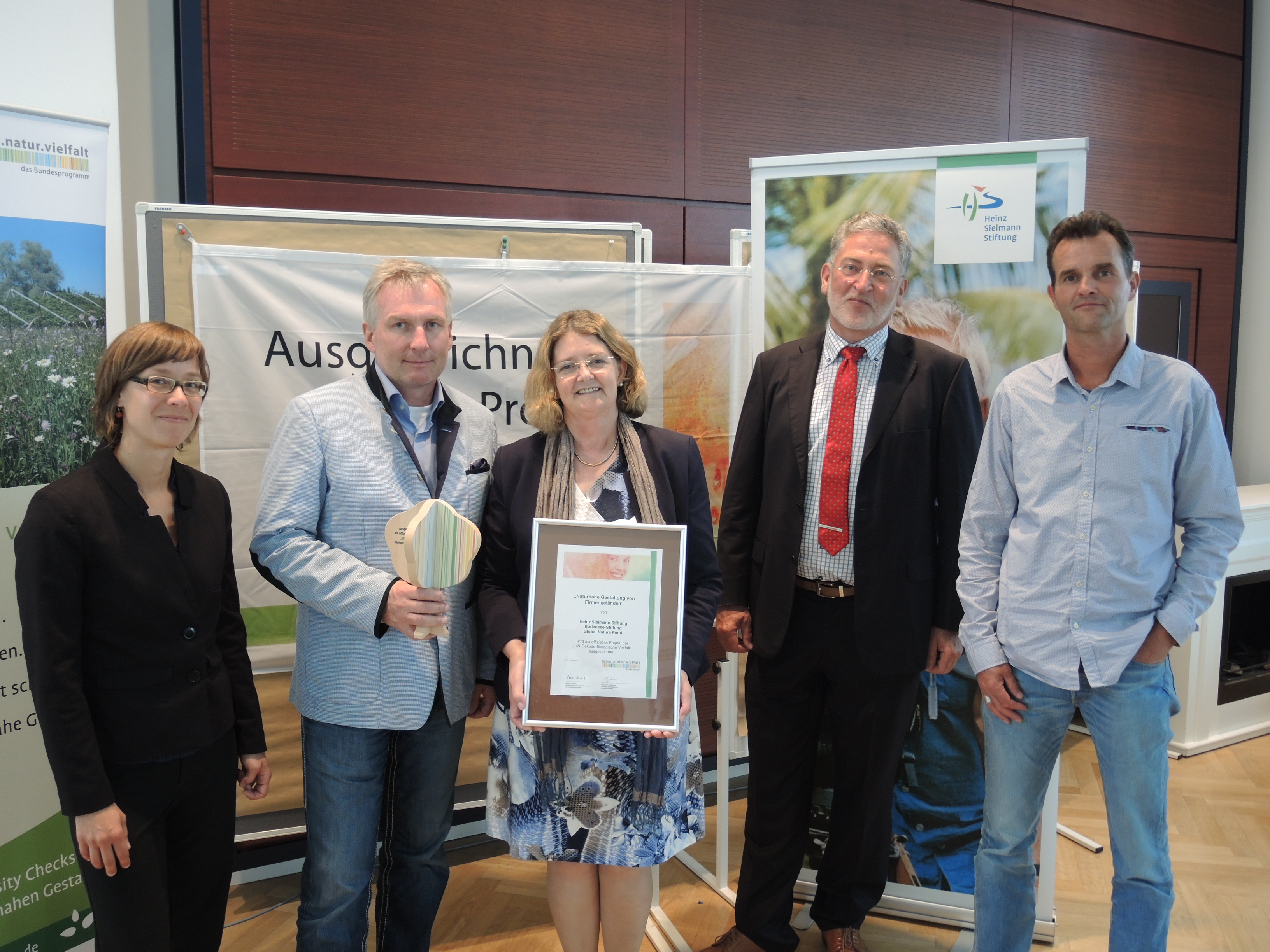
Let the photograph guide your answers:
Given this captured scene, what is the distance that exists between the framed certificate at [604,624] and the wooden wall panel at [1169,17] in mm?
3962

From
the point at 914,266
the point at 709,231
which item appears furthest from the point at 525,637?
the point at 709,231

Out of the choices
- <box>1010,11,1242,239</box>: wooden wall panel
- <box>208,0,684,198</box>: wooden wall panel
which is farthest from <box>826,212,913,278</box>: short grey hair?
<box>1010,11,1242,239</box>: wooden wall panel

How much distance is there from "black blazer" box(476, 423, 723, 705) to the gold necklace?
7 centimetres

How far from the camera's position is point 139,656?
1.64 m

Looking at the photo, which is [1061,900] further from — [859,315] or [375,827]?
[375,827]

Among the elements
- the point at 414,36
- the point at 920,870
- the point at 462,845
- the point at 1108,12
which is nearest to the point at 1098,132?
the point at 1108,12

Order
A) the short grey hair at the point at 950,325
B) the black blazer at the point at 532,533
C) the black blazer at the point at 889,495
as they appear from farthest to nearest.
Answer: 1. the short grey hair at the point at 950,325
2. the black blazer at the point at 889,495
3. the black blazer at the point at 532,533

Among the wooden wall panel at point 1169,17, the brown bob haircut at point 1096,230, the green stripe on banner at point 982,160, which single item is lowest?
the brown bob haircut at point 1096,230

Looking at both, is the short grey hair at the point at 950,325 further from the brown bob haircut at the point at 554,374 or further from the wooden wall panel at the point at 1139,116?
the wooden wall panel at the point at 1139,116

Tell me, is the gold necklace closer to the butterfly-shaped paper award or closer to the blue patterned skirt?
the butterfly-shaped paper award

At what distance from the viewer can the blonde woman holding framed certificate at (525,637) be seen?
1.88m

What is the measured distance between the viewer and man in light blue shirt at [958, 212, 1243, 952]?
6.15 ft

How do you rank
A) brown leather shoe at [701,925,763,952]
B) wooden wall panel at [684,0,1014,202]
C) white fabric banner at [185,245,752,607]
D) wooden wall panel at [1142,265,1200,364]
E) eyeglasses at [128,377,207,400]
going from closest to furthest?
eyeglasses at [128,377,207,400] → brown leather shoe at [701,925,763,952] → white fabric banner at [185,245,752,607] → wooden wall panel at [684,0,1014,202] → wooden wall panel at [1142,265,1200,364]

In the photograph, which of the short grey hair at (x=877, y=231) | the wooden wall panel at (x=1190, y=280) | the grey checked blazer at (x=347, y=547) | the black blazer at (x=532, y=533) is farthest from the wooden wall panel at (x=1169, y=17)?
the grey checked blazer at (x=347, y=547)
